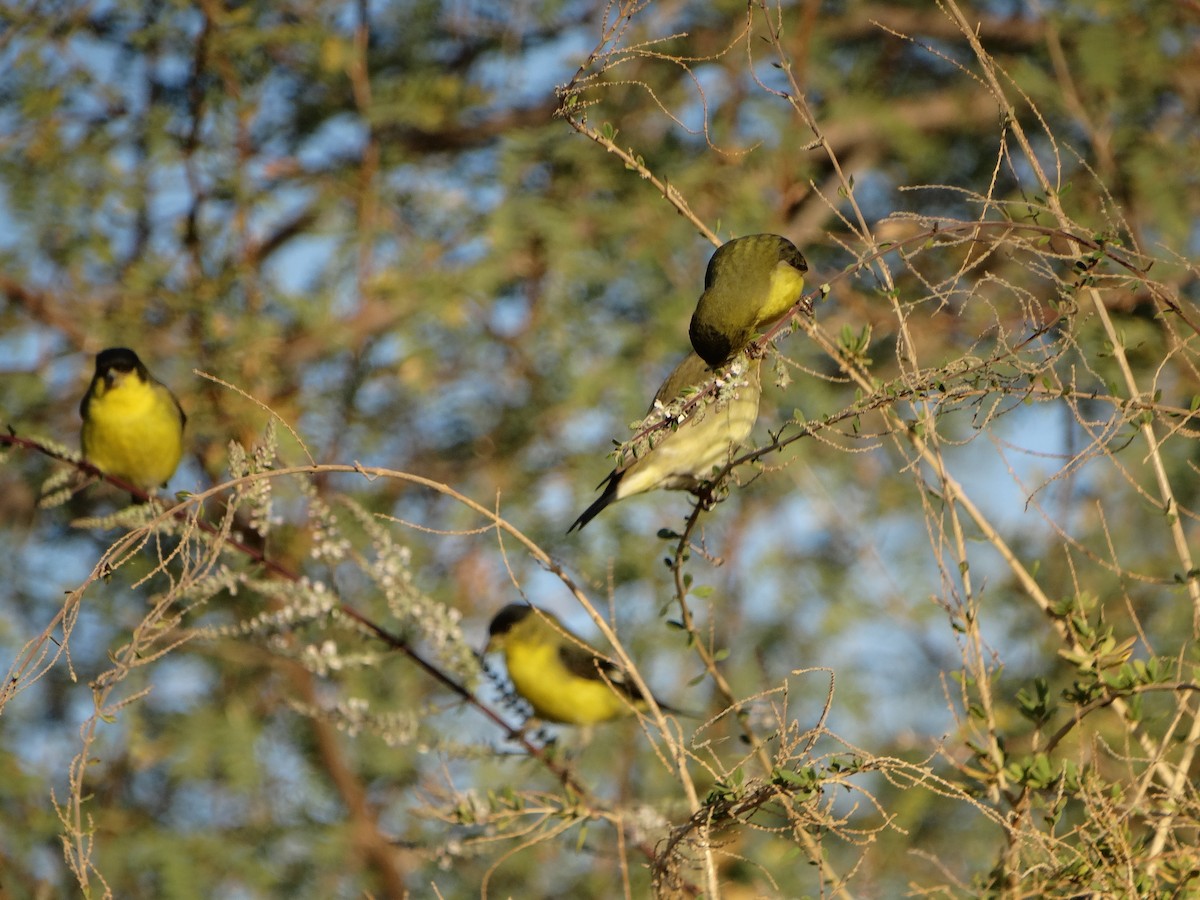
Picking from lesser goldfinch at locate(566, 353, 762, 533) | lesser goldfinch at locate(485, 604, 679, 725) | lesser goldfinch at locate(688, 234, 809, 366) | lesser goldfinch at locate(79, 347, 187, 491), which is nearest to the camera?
lesser goldfinch at locate(688, 234, 809, 366)

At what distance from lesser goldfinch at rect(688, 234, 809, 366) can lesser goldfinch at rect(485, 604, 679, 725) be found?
79.1 inches

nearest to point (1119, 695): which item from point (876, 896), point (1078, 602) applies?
point (1078, 602)

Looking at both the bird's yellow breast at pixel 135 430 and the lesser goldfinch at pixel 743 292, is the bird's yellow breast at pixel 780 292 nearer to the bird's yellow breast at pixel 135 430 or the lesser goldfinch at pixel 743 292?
the lesser goldfinch at pixel 743 292

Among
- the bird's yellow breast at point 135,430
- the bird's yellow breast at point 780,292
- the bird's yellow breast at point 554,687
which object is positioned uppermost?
the bird's yellow breast at point 780,292

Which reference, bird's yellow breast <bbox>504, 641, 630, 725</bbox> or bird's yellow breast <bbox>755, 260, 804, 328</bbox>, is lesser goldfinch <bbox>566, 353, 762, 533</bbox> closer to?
bird's yellow breast <bbox>755, 260, 804, 328</bbox>

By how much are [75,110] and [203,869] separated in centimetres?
286

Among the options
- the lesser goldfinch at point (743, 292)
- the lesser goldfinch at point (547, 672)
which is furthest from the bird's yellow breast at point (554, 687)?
the lesser goldfinch at point (743, 292)

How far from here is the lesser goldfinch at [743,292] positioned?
2721 millimetres

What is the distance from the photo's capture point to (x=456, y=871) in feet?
16.7

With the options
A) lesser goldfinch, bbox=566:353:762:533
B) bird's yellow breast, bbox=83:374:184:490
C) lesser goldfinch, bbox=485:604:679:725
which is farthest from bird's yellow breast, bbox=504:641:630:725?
bird's yellow breast, bbox=83:374:184:490

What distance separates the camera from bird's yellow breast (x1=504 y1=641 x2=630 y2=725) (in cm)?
463

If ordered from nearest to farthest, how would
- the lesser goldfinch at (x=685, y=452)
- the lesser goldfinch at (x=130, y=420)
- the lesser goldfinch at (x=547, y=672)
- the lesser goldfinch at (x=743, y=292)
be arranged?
1. the lesser goldfinch at (x=743, y=292)
2. the lesser goldfinch at (x=685, y=452)
3. the lesser goldfinch at (x=130, y=420)
4. the lesser goldfinch at (x=547, y=672)

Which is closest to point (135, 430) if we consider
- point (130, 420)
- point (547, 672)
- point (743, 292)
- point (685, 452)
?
point (130, 420)

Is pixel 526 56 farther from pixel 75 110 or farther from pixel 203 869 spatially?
pixel 203 869
